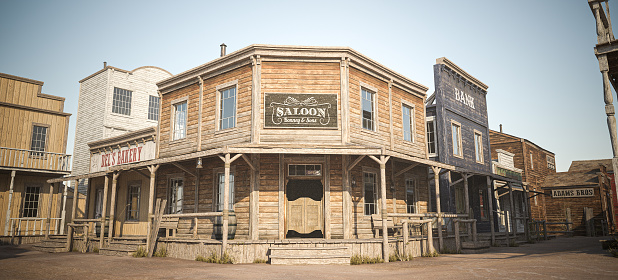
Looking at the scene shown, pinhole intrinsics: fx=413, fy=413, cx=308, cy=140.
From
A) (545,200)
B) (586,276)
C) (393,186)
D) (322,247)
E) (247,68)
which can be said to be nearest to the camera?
(586,276)

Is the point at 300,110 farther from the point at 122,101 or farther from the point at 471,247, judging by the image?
the point at 122,101

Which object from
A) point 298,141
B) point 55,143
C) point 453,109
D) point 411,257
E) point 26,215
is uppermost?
point 453,109

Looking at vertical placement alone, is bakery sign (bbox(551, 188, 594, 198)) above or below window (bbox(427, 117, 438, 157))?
below

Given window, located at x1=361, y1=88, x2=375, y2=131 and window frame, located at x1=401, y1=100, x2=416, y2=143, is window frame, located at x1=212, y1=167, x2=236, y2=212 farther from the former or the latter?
window frame, located at x1=401, y1=100, x2=416, y2=143

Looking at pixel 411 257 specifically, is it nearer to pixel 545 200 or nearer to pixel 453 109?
pixel 453 109

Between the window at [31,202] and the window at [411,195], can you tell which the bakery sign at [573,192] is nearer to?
the window at [411,195]

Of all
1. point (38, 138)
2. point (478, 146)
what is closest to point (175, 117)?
point (38, 138)

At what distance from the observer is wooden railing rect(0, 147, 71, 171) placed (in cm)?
1992

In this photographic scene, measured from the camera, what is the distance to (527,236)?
68.6 ft

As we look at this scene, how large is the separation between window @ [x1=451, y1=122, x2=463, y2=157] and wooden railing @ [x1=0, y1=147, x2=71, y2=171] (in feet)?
64.7

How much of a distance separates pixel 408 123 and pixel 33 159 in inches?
730

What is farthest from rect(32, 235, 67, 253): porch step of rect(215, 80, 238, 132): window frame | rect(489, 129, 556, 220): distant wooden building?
rect(489, 129, 556, 220): distant wooden building

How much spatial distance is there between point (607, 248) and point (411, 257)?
6263mm

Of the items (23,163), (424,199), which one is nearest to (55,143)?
(23,163)
